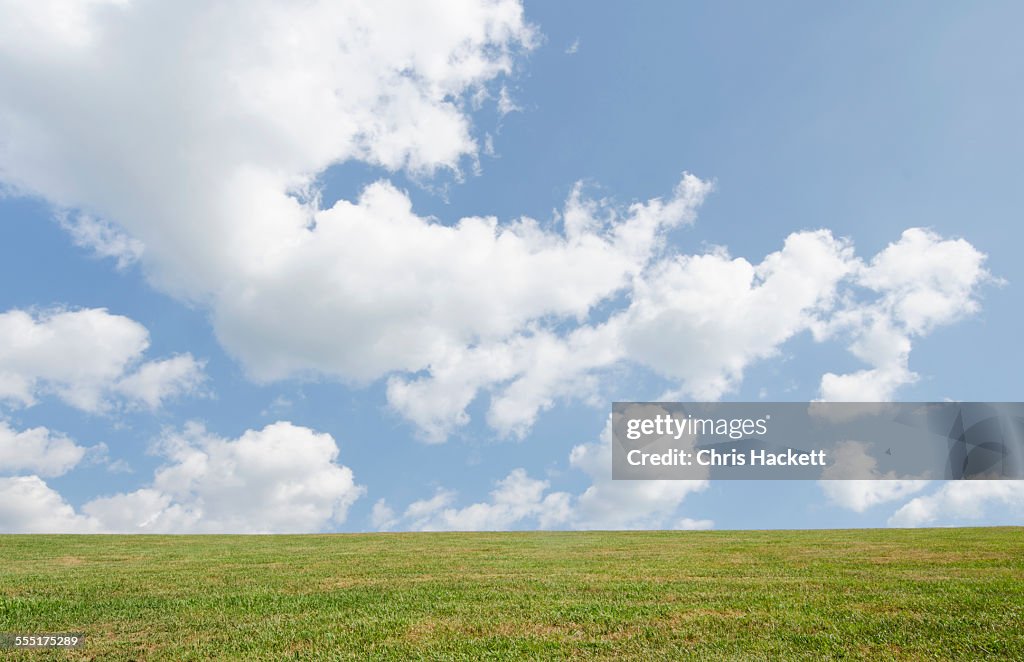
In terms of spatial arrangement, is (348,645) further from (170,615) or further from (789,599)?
(789,599)

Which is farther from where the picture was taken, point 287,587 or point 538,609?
point 287,587

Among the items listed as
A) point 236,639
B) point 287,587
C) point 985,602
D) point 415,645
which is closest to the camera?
point 415,645

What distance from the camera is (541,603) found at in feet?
48.4

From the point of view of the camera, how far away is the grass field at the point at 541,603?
1157cm

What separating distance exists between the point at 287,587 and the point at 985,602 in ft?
55.3

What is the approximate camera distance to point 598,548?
91.9ft

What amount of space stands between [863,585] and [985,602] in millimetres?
2942

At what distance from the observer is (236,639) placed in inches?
494

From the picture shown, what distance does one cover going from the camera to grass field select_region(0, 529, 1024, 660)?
38.0ft

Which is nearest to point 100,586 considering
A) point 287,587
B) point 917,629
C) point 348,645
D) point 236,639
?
point 287,587

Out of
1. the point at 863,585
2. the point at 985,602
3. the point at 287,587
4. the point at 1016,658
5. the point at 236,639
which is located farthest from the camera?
the point at 287,587

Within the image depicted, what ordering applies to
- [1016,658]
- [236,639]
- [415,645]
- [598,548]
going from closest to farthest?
[1016,658] < [415,645] < [236,639] < [598,548]

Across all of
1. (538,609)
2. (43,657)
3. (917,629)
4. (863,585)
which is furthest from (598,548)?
(43,657)

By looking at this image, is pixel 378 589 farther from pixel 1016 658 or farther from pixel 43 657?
pixel 1016 658
